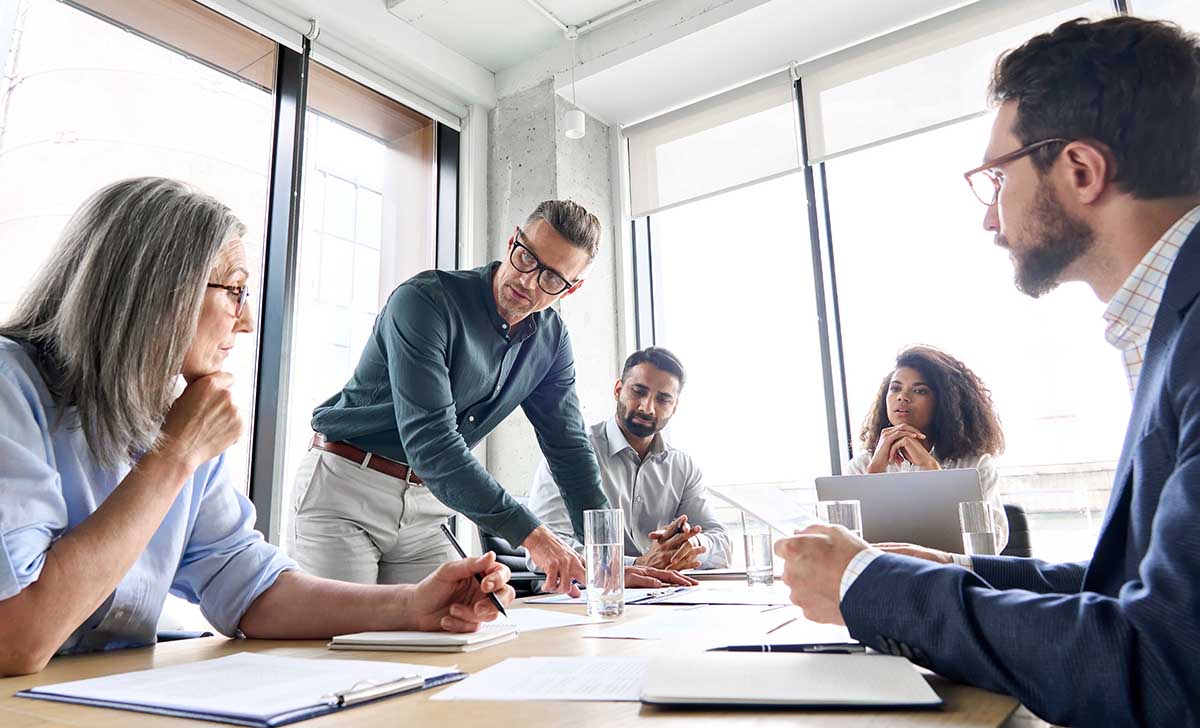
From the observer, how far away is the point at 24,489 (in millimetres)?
830

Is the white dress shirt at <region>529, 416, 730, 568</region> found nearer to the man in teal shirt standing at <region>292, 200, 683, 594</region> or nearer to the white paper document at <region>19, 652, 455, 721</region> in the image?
the man in teal shirt standing at <region>292, 200, 683, 594</region>

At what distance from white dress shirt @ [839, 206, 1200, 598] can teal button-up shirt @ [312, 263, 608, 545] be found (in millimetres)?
1070

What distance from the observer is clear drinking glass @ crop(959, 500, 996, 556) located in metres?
1.37

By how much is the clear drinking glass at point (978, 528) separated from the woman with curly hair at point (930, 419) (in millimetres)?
1234

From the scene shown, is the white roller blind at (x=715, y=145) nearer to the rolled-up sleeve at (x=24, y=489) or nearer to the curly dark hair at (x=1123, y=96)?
the curly dark hair at (x=1123, y=96)

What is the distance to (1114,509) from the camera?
28.9 inches

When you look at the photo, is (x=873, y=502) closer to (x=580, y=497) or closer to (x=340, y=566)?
(x=580, y=497)

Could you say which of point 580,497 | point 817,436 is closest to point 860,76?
point 817,436

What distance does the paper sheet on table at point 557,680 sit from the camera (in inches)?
25.0

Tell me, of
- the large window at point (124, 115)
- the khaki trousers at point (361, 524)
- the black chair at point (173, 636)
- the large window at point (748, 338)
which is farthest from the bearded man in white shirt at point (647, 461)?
the black chair at point (173, 636)

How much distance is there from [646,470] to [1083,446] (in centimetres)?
162

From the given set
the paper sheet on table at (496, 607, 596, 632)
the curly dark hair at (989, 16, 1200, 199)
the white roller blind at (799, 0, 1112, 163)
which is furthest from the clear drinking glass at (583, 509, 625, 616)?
the white roller blind at (799, 0, 1112, 163)

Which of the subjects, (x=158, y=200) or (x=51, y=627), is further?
(x=158, y=200)

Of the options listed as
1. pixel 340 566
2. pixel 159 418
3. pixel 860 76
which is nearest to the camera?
pixel 159 418
